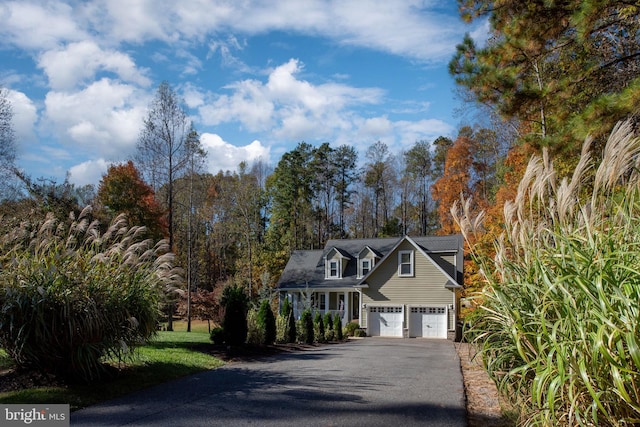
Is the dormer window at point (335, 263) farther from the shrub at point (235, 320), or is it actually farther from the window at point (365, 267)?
the shrub at point (235, 320)

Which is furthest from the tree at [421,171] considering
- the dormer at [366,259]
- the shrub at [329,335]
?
the shrub at [329,335]

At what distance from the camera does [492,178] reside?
35.4 meters

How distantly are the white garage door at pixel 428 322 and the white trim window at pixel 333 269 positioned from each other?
5.52 meters

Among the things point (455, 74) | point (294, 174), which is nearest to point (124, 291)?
point (455, 74)

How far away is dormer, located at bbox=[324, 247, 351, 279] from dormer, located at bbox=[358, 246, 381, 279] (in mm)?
1146

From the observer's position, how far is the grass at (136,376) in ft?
22.0

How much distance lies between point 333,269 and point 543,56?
2156 centimetres

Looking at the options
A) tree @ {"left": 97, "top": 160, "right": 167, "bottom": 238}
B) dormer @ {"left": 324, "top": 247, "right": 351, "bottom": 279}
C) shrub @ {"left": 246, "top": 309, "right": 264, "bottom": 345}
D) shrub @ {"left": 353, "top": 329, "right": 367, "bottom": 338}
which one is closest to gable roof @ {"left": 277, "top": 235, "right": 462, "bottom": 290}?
dormer @ {"left": 324, "top": 247, "right": 351, "bottom": 279}

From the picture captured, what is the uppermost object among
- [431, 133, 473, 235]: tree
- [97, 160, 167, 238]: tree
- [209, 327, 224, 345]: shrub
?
[431, 133, 473, 235]: tree

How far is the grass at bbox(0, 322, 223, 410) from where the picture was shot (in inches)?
264

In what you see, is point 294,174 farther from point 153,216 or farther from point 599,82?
point 599,82

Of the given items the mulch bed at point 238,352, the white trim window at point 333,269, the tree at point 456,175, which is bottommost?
the mulch bed at point 238,352

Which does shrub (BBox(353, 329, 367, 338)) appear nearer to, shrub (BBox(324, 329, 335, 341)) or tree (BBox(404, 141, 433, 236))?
shrub (BBox(324, 329, 335, 341))

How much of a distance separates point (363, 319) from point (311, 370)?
660 inches
